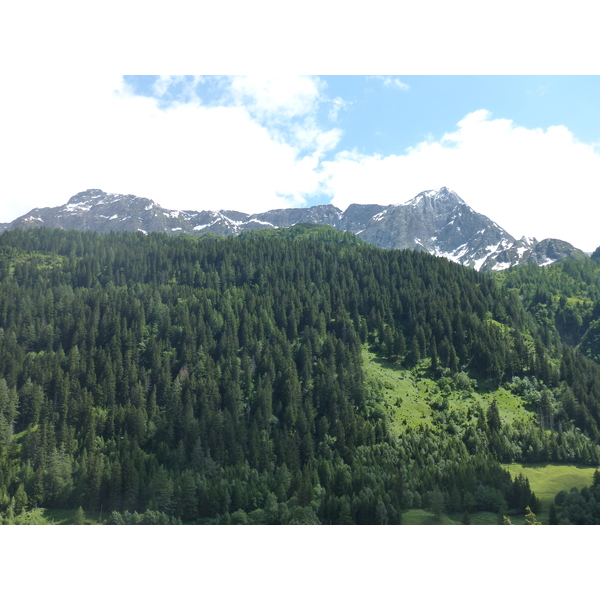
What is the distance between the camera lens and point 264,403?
135m

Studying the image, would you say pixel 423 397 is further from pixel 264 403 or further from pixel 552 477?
pixel 264 403

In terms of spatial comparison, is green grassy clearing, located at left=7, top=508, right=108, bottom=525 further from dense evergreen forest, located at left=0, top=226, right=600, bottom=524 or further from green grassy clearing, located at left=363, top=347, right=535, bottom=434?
green grassy clearing, located at left=363, top=347, right=535, bottom=434

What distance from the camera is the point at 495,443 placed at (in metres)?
113

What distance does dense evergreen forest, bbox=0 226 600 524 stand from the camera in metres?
92.8

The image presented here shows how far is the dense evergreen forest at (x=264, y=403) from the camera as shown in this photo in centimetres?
9281

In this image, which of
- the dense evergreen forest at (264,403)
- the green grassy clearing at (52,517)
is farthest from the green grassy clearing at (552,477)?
the green grassy clearing at (52,517)

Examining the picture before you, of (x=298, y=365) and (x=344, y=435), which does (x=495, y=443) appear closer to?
(x=344, y=435)

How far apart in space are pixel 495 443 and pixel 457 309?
75454 mm

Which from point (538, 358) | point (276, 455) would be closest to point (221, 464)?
point (276, 455)

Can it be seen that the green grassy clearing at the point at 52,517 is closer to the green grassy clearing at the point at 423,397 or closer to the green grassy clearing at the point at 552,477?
the green grassy clearing at the point at 423,397

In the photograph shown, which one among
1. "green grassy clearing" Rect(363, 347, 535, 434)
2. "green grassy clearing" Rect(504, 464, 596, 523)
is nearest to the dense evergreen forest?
"green grassy clearing" Rect(363, 347, 535, 434)

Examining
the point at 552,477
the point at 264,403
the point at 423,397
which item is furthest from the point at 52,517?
the point at 552,477

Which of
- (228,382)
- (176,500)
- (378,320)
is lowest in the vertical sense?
(176,500)

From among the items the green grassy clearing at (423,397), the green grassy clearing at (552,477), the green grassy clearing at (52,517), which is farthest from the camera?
the green grassy clearing at (423,397)
